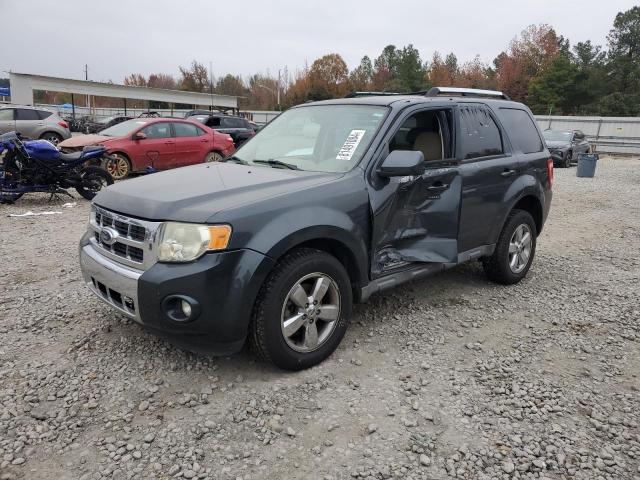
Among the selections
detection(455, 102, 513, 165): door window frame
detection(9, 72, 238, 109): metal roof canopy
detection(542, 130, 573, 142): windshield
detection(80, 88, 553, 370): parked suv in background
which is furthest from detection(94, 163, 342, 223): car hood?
detection(9, 72, 238, 109): metal roof canopy

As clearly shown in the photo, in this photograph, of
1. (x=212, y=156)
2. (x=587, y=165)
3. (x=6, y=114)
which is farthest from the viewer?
(x=6, y=114)

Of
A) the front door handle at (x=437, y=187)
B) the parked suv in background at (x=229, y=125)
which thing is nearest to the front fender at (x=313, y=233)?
the front door handle at (x=437, y=187)

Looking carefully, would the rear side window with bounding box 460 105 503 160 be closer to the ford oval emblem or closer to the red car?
the ford oval emblem

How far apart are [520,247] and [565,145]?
1648 cm

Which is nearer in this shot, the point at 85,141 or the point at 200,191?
the point at 200,191

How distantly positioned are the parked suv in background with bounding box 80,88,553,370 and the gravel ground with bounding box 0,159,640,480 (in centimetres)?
37

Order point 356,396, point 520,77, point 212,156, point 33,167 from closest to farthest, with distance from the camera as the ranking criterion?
1. point 356,396
2. point 33,167
3. point 212,156
4. point 520,77

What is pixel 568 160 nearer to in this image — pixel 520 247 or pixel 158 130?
pixel 158 130

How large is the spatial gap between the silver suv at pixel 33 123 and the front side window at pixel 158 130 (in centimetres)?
726

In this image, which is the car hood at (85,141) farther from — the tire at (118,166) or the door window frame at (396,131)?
the door window frame at (396,131)

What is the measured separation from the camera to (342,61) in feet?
246

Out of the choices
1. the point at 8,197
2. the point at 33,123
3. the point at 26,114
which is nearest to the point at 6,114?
the point at 26,114

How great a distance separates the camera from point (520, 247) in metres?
5.21

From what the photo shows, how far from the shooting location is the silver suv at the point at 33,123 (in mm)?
17094
